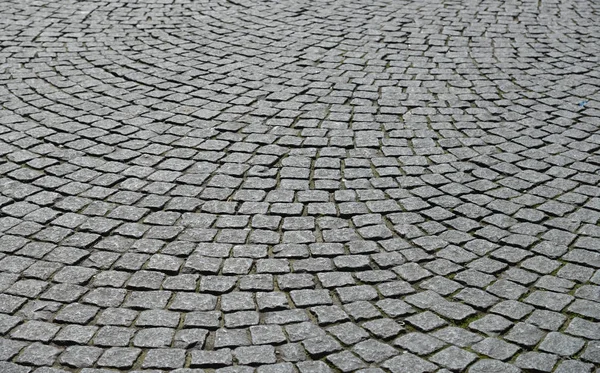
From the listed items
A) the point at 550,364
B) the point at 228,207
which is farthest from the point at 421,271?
the point at 228,207

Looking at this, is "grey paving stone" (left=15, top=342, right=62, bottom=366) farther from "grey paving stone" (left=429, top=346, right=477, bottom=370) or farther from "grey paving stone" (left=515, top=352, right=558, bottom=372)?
"grey paving stone" (left=515, top=352, right=558, bottom=372)

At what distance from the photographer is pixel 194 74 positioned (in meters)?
7.17

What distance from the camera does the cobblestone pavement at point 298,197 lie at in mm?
3791

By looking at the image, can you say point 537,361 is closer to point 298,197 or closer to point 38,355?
point 298,197

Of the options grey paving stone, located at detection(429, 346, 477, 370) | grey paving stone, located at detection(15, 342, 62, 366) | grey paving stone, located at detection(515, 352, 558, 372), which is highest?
grey paving stone, located at detection(15, 342, 62, 366)

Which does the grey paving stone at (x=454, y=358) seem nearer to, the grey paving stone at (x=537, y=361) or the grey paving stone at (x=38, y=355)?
the grey paving stone at (x=537, y=361)

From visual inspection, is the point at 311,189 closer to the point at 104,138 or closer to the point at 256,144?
the point at 256,144

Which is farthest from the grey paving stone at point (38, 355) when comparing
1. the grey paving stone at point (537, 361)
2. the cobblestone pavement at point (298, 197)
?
the grey paving stone at point (537, 361)

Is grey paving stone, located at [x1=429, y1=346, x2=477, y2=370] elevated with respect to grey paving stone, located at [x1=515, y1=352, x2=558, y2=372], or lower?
elevated

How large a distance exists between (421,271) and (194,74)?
376 cm

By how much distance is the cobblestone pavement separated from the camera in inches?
149

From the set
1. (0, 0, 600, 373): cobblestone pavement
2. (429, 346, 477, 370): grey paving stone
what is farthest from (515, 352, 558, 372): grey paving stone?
(429, 346, 477, 370): grey paving stone

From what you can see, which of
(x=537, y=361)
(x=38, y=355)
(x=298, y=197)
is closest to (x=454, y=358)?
(x=537, y=361)

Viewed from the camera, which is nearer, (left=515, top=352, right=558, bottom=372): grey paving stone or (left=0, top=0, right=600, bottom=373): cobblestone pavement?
(left=515, top=352, right=558, bottom=372): grey paving stone
